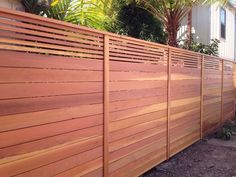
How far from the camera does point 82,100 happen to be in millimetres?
3205

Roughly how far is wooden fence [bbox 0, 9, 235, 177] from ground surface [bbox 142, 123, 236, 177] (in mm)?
191

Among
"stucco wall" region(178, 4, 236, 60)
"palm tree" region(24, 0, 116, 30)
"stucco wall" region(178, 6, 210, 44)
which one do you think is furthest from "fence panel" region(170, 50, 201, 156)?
"stucco wall" region(178, 6, 210, 44)

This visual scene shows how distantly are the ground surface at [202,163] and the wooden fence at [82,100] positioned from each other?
0.63 ft

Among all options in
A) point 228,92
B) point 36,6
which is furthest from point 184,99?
point 228,92

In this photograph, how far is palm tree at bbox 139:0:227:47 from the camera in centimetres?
818

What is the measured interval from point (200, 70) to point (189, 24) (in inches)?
191

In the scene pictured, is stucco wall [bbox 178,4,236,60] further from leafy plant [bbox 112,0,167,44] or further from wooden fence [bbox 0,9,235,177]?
wooden fence [bbox 0,9,235,177]

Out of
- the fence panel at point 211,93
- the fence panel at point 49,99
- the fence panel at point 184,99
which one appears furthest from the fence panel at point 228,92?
the fence panel at point 49,99

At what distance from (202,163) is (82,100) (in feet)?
9.78

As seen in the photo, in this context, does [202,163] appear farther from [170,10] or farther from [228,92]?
[228,92]

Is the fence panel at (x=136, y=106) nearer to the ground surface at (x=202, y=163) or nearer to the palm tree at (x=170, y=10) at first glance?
the ground surface at (x=202, y=163)

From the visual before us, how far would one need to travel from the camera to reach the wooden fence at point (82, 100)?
97.3 inches

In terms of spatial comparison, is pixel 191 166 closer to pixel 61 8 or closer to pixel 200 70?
pixel 200 70

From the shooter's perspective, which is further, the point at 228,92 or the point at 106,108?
the point at 228,92
